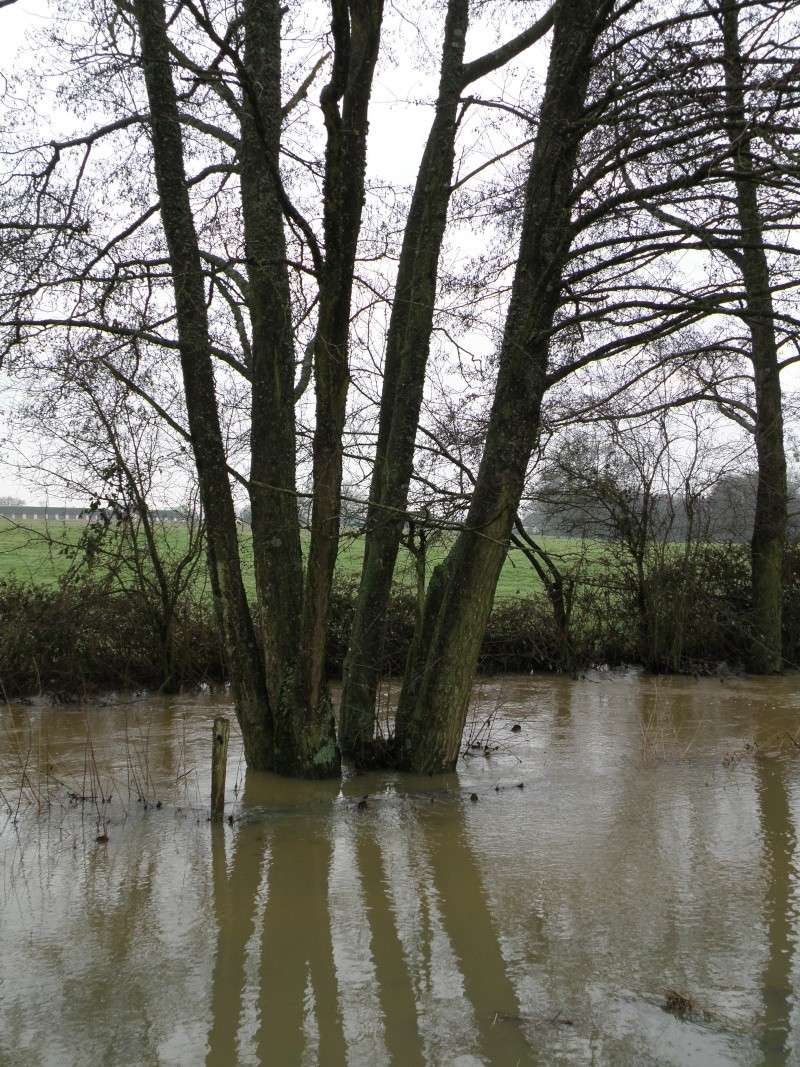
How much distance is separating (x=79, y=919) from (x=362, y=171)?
5.02m

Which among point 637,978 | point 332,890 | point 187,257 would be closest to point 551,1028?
point 637,978

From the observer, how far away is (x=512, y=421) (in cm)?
760

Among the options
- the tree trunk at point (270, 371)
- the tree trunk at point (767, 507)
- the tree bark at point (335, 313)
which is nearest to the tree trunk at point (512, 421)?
the tree bark at point (335, 313)

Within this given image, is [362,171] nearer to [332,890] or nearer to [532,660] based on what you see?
[332,890]

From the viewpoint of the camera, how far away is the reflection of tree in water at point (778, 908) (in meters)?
3.89

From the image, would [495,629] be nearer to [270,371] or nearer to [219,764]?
[270,371]

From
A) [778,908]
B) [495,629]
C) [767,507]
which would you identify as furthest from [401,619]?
[778,908]

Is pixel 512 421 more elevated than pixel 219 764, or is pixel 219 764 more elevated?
pixel 512 421

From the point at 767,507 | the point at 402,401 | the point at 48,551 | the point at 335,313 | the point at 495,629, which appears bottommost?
the point at 495,629

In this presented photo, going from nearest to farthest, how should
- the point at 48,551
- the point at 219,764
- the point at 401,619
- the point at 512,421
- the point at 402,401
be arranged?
1. the point at 219,764
2. the point at 512,421
3. the point at 402,401
4. the point at 48,551
5. the point at 401,619

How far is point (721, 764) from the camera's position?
8.45m

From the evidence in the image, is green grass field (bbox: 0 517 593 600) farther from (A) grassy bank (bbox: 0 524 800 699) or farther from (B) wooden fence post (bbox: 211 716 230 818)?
(B) wooden fence post (bbox: 211 716 230 818)

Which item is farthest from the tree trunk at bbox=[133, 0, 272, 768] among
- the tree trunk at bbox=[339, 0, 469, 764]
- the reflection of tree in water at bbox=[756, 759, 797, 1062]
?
the reflection of tree in water at bbox=[756, 759, 797, 1062]

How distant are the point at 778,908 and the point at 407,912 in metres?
1.90
